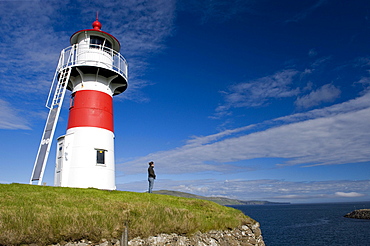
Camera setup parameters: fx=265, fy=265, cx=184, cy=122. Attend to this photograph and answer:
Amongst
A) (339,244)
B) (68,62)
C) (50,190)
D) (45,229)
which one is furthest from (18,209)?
(339,244)

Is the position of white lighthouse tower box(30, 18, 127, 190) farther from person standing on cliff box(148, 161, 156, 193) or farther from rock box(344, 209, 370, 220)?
rock box(344, 209, 370, 220)

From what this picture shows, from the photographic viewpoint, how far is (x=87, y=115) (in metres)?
18.2

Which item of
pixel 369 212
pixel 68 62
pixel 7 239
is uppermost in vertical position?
pixel 68 62

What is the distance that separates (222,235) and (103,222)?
17.5 feet

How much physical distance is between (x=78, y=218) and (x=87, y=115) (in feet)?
35.1

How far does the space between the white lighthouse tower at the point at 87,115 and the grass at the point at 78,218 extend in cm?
354

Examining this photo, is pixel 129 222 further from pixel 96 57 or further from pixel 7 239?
pixel 96 57

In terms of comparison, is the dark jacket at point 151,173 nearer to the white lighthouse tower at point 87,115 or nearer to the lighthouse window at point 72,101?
the white lighthouse tower at point 87,115

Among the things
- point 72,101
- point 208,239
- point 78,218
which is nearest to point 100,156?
point 72,101

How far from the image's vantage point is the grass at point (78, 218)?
7.77m

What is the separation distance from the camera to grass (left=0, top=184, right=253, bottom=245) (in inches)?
306

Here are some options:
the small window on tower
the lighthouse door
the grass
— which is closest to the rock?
the grass

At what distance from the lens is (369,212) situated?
260 feet

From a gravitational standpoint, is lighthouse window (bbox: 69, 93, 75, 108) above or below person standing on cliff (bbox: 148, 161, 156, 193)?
above
